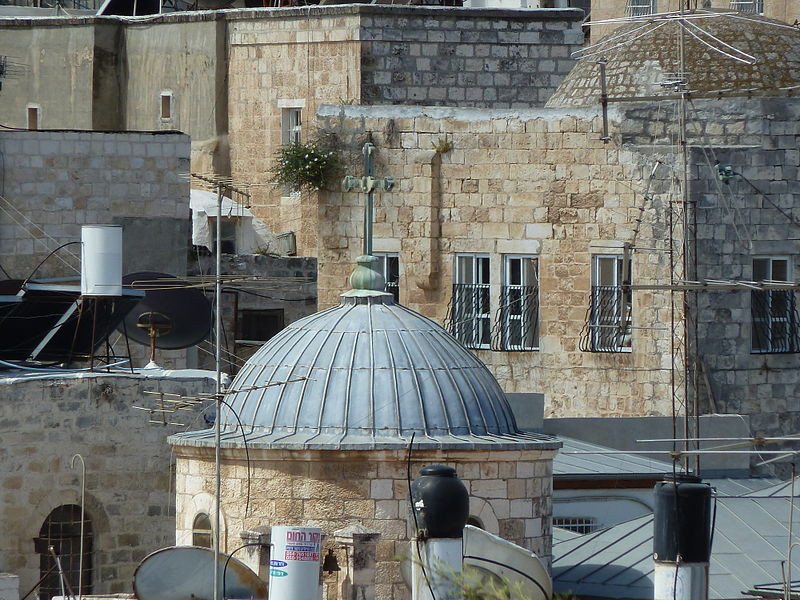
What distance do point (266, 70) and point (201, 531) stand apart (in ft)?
58.7

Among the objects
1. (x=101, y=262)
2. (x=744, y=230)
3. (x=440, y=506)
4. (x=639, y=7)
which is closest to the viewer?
(x=440, y=506)

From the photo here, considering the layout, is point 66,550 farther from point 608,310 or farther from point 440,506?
point 608,310

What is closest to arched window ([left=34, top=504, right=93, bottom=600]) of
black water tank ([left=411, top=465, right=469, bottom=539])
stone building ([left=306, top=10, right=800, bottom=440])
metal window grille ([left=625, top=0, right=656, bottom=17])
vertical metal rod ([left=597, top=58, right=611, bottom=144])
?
black water tank ([left=411, top=465, right=469, bottom=539])

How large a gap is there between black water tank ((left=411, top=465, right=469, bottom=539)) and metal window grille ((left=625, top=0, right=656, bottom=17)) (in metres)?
23.2

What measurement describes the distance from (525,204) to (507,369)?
76.7 inches

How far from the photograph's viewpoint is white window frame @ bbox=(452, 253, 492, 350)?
30.5 m

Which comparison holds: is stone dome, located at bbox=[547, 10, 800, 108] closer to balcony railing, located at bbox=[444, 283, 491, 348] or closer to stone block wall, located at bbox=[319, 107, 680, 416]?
stone block wall, located at bbox=[319, 107, 680, 416]

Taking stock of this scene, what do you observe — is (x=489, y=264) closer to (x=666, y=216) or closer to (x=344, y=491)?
(x=666, y=216)

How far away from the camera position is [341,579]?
1869 cm

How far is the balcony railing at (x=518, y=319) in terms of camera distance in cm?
3025

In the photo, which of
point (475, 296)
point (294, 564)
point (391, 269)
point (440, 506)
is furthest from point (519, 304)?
point (440, 506)

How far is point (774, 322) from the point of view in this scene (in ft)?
98.1

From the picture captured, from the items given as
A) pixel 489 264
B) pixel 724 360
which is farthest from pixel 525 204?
pixel 724 360

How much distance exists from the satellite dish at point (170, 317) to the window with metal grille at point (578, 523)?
174 inches
